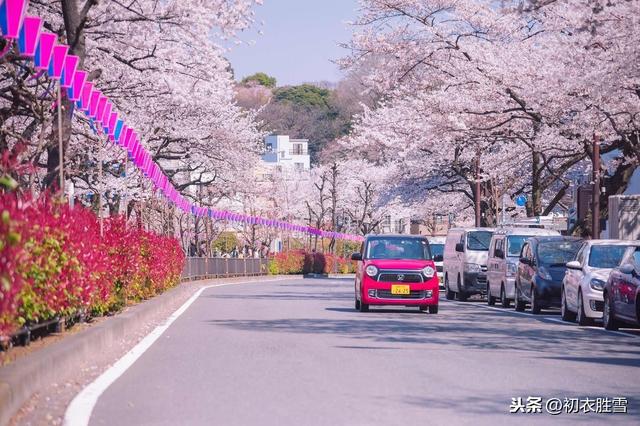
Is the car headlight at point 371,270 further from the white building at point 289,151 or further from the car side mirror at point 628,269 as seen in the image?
the white building at point 289,151

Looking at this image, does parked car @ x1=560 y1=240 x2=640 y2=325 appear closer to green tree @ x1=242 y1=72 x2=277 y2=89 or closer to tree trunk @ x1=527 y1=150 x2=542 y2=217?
tree trunk @ x1=527 y1=150 x2=542 y2=217

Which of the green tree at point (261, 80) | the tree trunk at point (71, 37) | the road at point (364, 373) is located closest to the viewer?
the road at point (364, 373)

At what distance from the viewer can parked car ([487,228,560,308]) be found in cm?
2936

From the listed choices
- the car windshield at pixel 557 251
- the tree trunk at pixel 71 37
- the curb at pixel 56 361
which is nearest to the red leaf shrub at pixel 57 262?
the curb at pixel 56 361

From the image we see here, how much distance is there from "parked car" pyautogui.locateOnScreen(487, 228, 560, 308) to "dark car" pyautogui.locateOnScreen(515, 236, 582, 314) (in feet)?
4.75

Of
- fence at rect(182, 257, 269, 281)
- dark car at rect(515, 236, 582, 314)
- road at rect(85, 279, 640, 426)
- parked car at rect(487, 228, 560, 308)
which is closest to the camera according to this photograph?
road at rect(85, 279, 640, 426)

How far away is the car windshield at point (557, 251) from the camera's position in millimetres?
26344

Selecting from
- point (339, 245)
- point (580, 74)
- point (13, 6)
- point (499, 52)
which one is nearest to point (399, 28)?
point (499, 52)

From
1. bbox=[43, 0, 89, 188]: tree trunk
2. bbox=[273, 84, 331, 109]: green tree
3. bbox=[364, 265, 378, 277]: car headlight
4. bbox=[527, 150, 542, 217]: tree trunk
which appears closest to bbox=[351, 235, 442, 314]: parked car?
bbox=[364, 265, 378, 277]: car headlight

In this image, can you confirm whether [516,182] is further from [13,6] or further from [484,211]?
[13,6]

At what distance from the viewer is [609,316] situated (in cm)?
2031

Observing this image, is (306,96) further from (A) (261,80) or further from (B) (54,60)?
(B) (54,60)

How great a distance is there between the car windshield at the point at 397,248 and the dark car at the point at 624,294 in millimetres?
6022

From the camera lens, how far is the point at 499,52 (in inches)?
1390
